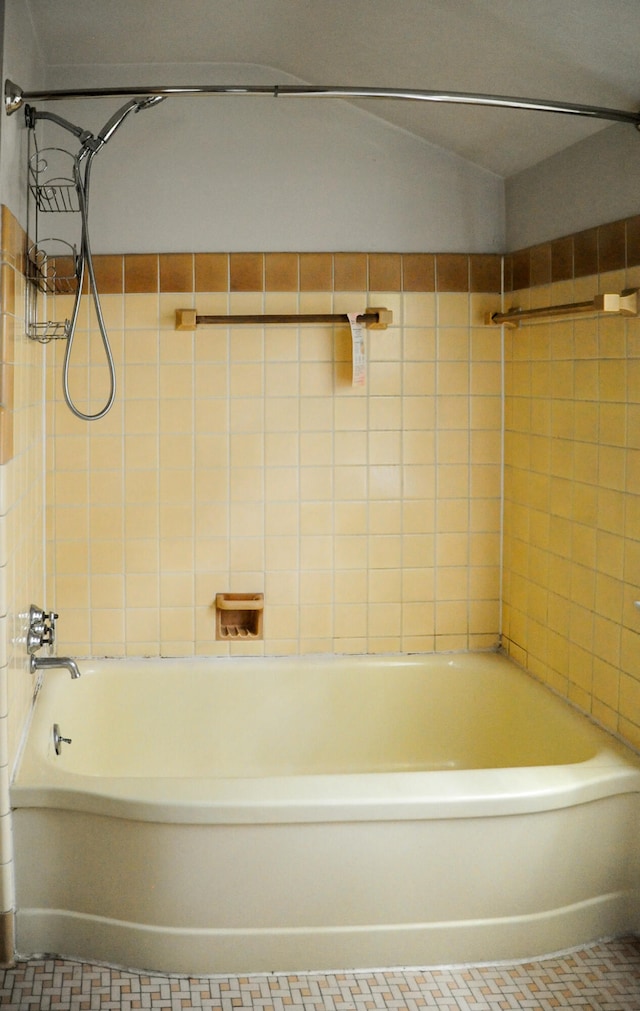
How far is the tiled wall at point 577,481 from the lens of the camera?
2.54m

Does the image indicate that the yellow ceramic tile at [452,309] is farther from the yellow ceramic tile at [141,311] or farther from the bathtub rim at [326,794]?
the bathtub rim at [326,794]

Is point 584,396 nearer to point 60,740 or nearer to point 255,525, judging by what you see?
point 255,525

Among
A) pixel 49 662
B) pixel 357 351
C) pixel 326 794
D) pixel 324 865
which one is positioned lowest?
pixel 324 865

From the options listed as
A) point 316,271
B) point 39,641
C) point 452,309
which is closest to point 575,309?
point 452,309

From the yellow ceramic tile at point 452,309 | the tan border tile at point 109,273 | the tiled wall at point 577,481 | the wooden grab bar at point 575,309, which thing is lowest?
the tiled wall at point 577,481

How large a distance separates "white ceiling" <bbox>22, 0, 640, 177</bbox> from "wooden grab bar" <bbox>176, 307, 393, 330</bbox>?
0.64 metres

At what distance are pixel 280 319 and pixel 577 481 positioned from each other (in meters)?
1.10

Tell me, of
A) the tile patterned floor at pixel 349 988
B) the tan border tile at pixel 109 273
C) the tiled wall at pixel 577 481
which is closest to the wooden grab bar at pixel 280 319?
the tan border tile at pixel 109 273

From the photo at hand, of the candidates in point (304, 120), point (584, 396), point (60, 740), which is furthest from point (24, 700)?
point (304, 120)

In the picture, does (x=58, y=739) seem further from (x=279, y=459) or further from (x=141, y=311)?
(x=141, y=311)

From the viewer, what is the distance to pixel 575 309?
8.66 feet

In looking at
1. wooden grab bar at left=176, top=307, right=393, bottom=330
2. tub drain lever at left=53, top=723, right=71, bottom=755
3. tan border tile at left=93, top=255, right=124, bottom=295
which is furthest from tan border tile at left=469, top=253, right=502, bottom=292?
tub drain lever at left=53, top=723, right=71, bottom=755

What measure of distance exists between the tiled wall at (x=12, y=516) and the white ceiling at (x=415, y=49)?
0.75m

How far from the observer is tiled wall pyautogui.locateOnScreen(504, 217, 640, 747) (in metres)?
2.54
